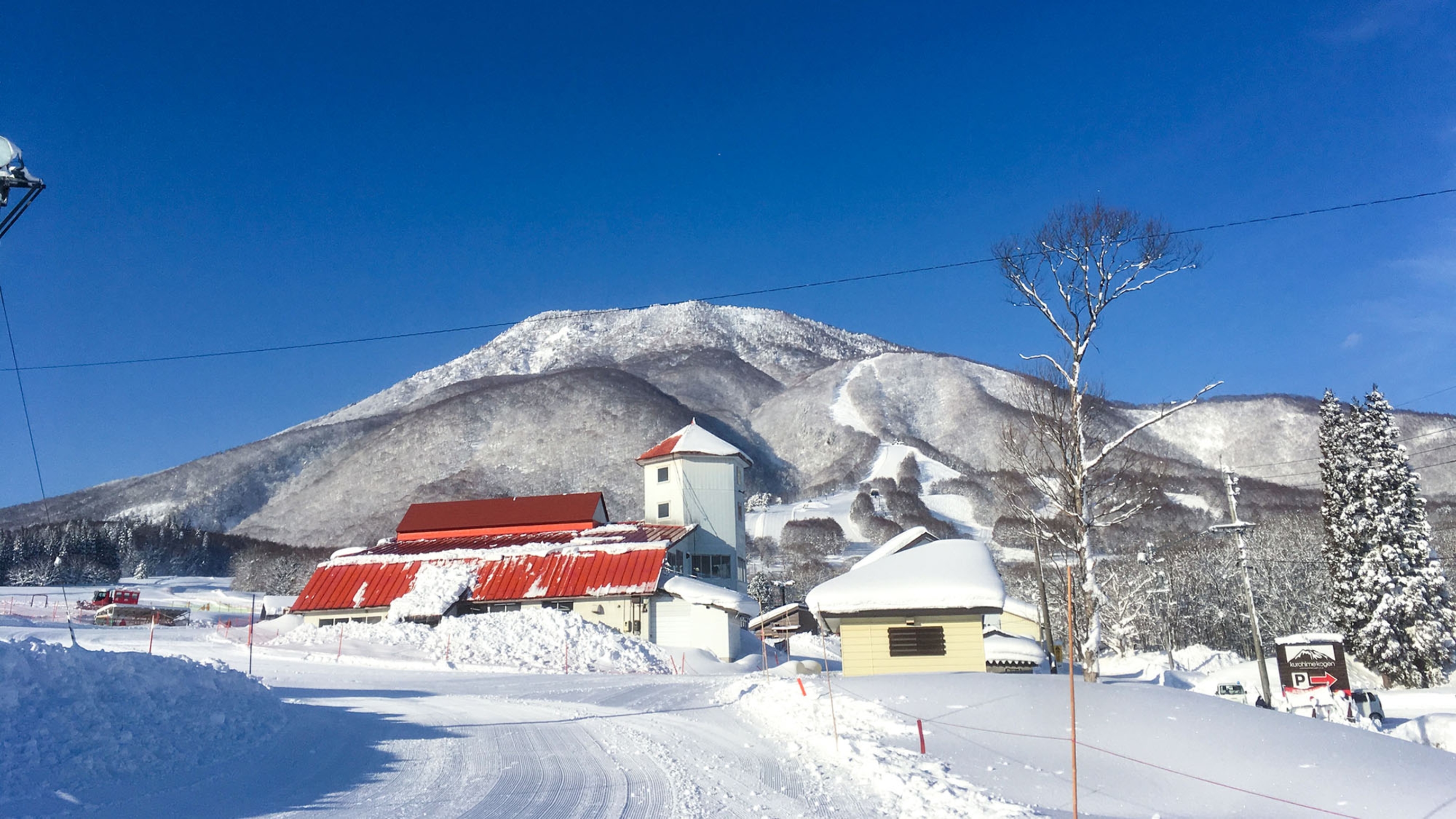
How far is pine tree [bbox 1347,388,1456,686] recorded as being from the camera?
38.8 meters

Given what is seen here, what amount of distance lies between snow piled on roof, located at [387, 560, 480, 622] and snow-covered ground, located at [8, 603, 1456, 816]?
22.0 metres

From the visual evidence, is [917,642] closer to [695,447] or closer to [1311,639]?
[1311,639]

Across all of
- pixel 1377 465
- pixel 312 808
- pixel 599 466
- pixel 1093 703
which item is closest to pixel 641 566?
pixel 1093 703

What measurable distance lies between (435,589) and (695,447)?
1607cm

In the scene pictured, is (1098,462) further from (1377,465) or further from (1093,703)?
(1377,465)

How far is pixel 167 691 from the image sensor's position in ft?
36.4

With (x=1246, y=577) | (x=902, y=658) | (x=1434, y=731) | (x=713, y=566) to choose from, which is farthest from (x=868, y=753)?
(x=713, y=566)

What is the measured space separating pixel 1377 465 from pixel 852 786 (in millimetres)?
41406

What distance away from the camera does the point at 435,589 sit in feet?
127

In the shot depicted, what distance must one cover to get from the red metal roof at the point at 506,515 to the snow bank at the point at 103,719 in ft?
120

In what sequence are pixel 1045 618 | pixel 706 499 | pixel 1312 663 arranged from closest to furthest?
pixel 1312 663 < pixel 1045 618 < pixel 706 499

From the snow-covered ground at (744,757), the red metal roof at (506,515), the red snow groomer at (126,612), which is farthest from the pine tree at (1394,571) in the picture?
the red snow groomer at (126,612)

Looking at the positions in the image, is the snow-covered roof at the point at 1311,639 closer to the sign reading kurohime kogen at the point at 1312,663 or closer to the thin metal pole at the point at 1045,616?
the sign reading kurohime kogen at the point at 1312,663

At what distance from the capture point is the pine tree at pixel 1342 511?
134 ft
